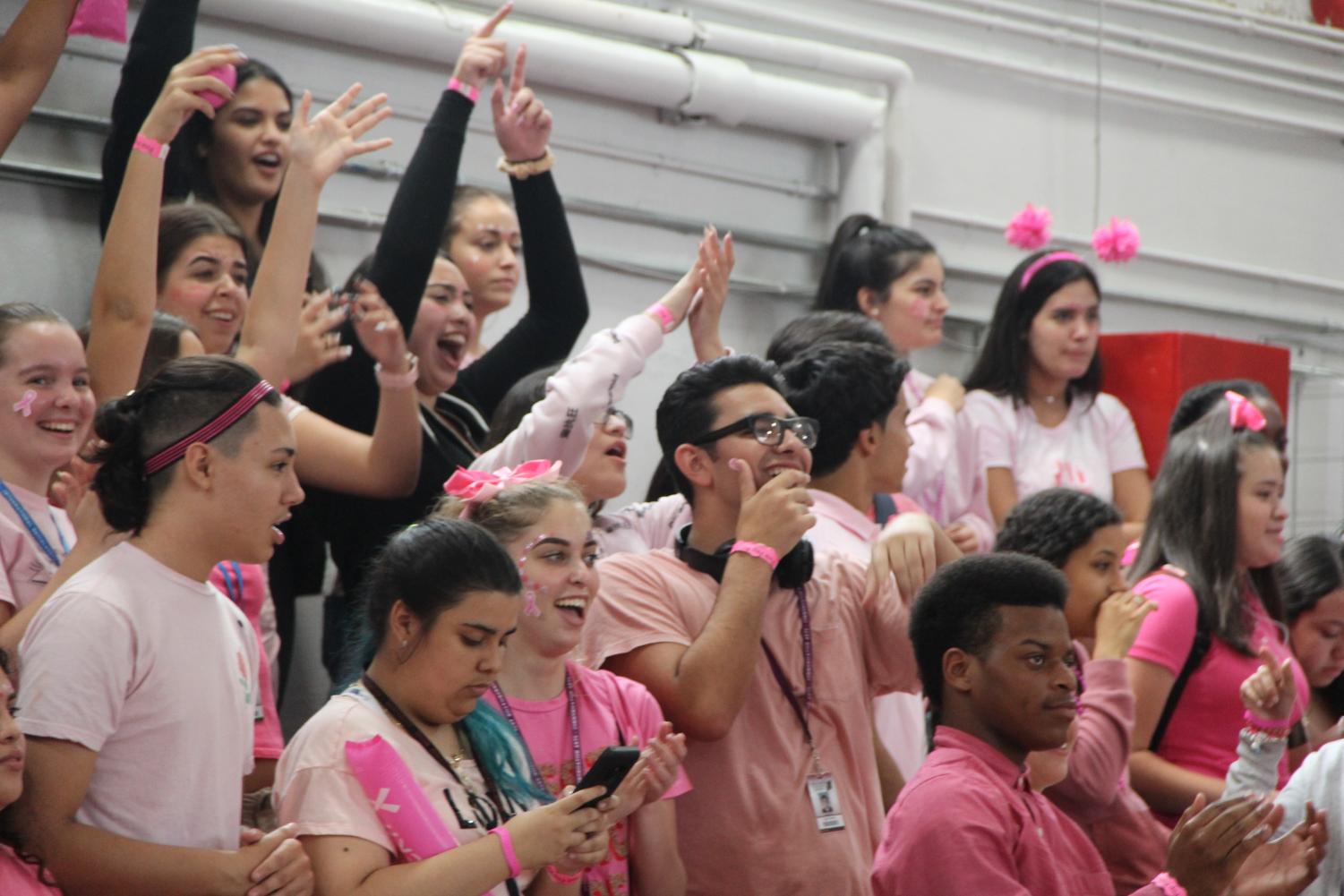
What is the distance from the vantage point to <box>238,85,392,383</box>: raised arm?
332 cm

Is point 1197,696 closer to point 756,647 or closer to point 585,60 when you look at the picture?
point 756,647

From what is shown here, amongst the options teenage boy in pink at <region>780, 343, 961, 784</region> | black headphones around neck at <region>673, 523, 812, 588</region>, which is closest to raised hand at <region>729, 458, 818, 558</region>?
black headphones around neck at <region>673, 523, 812, 588</region>

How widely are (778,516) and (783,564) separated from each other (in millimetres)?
210

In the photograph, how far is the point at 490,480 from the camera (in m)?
2.84

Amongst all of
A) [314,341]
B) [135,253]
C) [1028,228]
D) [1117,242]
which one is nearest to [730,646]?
[314,341]

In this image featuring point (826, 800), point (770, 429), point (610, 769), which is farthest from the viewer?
point (770, 429)

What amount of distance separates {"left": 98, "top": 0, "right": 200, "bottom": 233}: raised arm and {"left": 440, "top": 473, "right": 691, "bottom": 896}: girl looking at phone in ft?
5.38

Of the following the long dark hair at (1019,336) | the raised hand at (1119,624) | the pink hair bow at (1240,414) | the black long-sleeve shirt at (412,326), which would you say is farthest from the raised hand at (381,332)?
the long dark hair at (1019,336)

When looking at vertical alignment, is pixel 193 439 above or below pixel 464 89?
below

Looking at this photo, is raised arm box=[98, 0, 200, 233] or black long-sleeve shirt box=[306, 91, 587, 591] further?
raised arm box=[98, 0, 200, 233]

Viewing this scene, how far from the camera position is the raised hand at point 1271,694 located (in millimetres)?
3148

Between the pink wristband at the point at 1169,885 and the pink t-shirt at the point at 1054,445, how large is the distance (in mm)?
2586

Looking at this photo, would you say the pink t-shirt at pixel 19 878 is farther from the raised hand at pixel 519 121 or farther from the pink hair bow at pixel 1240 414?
the pink hair bow at pixel 1240 414

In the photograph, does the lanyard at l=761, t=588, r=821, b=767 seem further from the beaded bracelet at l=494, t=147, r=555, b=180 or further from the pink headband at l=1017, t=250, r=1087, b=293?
the pink headband at l=1017, t=250, r=1087, b=293
